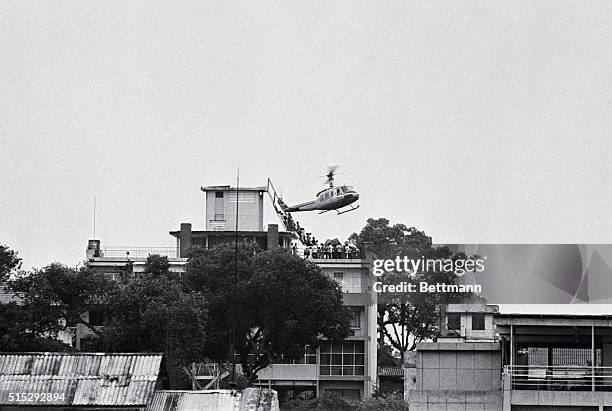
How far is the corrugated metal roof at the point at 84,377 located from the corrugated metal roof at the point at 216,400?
870 millimetres

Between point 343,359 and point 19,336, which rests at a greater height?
point 19,336

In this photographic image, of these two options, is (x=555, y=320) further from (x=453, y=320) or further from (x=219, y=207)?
(x=219, y=207)

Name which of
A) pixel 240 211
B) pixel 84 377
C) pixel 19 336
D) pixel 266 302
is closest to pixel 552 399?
pixel 84 377

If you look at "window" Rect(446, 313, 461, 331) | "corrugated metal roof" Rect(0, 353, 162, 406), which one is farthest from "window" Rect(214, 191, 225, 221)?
"corrugated metal roof" Rect(0, 353, 162, 406)

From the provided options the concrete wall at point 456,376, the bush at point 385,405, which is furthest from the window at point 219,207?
the concrete wall at point 456,376

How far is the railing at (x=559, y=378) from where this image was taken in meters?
60.2

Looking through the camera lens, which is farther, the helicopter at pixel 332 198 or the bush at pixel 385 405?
the helicopter at pixel 332 198

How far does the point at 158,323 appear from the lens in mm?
101250

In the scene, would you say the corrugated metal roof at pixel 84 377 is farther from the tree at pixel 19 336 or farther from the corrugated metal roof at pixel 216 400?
the tree at pixel 19 336

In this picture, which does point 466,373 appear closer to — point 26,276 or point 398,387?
point 26,276

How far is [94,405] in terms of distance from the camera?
68375 millimetres

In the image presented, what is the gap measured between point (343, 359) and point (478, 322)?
34990mm

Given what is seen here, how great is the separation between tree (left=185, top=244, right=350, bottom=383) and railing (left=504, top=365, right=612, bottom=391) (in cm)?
5670

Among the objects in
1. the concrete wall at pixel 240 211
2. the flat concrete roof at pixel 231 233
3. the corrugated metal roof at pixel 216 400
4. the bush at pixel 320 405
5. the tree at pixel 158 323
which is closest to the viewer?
the corrugated metal roof at pixel 216 400
